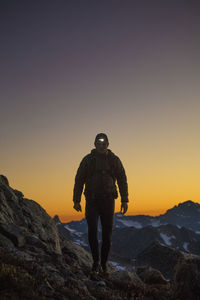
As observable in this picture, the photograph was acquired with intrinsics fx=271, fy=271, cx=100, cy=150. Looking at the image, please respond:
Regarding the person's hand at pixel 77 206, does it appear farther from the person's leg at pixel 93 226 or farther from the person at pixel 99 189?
the person's leg at pixel 93 226

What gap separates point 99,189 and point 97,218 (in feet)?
2.97

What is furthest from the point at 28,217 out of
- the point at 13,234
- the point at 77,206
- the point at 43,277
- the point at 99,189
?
the point at 43,277

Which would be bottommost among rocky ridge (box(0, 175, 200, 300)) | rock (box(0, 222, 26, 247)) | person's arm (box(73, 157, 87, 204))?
rocky ridge (box(0, 175, 200, 300))

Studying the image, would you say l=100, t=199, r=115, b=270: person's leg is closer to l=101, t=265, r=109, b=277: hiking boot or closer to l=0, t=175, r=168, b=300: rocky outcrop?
l=101, t=265, r=109, b=277: hiking boot

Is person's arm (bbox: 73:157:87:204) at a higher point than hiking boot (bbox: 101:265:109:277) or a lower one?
higher

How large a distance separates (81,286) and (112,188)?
3.22 metres

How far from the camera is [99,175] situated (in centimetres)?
852

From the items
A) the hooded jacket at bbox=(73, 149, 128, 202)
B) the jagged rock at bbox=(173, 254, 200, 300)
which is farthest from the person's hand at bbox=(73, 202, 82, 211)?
the jagged rock at bbox=(173, 254, 200, 300)

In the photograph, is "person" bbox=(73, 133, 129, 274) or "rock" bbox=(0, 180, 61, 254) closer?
"person" bbox=(73, 133, 129, 274)

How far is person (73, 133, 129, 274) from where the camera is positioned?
8.37m

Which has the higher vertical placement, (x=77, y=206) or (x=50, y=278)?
(x=77, y=206)

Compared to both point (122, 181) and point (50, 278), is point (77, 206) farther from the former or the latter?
point (50, 278)

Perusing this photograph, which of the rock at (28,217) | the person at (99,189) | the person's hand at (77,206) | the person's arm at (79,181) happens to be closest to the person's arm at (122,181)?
the person at (99,189)

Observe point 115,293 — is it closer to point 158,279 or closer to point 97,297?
point 97,297
